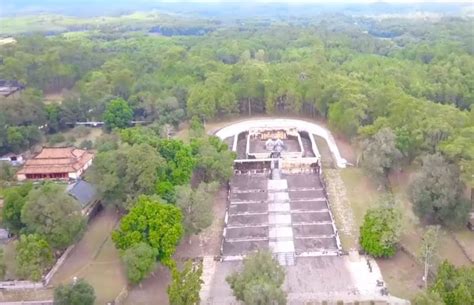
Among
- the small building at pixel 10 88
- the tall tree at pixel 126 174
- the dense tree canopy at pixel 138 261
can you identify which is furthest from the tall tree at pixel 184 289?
the small building at pixel 10 88

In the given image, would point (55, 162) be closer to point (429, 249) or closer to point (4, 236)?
point (4, 236)

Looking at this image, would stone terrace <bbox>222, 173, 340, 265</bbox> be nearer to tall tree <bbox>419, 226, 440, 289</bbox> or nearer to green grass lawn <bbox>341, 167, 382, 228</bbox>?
green grass lawn <bbox>341, 167, 382, 228</bbox>

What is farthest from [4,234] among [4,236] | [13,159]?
[13,159]

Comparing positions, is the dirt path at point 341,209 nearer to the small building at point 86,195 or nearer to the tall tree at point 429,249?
the tall tree at point 429,249

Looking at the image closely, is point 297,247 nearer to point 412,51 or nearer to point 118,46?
point 412,51

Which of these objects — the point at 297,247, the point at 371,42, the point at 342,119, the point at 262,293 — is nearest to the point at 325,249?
the point at 297,247

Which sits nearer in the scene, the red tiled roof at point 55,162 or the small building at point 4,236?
the small building at point 4,236
